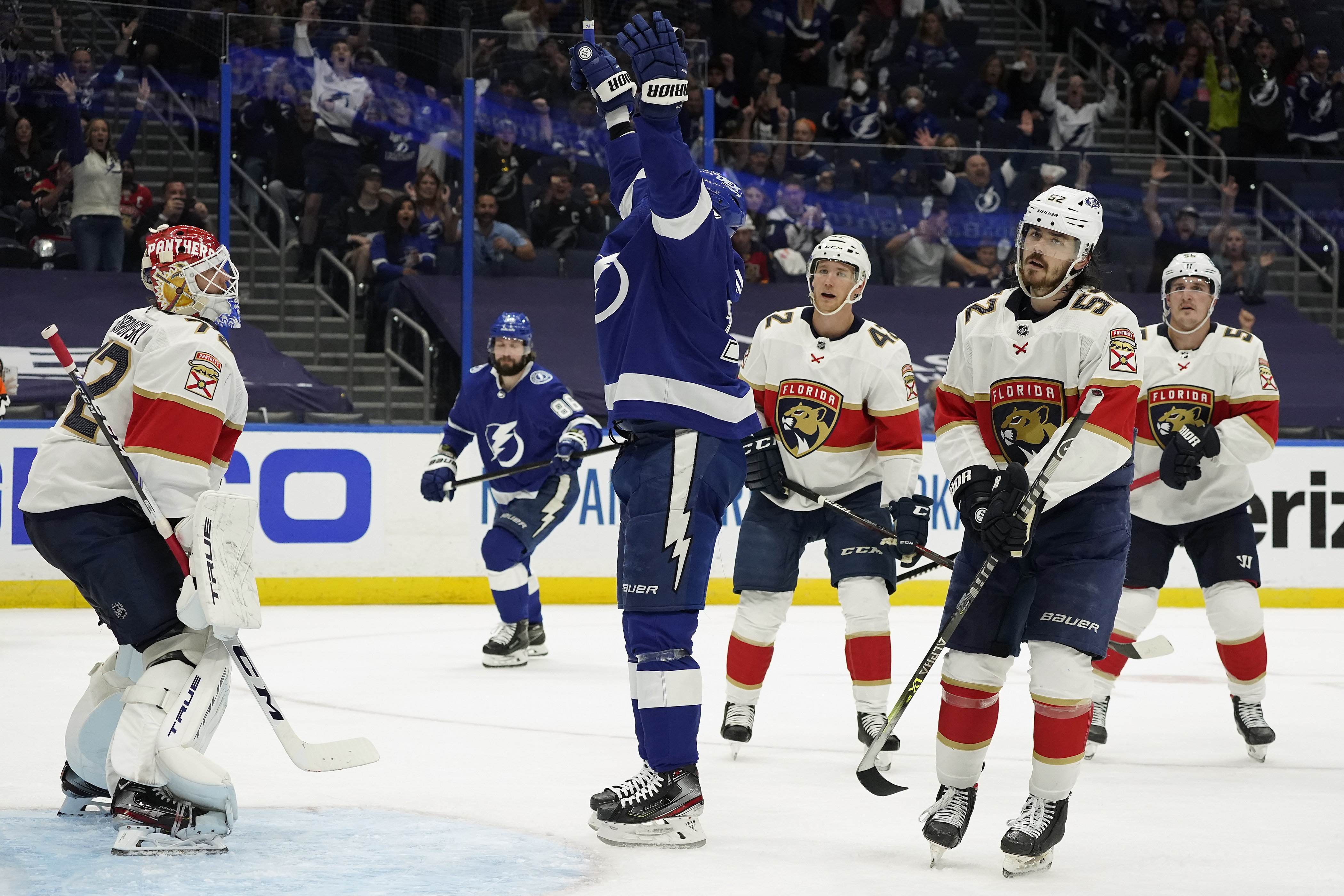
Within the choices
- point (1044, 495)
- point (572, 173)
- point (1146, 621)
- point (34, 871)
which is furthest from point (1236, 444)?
point (572, 173)

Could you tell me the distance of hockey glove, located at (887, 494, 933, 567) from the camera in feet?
12.9

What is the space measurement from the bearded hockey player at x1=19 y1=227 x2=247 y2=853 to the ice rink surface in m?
0.13

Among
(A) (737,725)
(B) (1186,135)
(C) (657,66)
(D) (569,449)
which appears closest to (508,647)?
(D) (569,449)

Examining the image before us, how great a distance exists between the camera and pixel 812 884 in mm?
2896

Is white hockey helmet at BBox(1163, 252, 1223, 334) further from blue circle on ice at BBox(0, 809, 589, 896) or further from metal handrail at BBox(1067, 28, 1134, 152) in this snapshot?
metal handrail at BBox(1067, 28, 1134, 152)

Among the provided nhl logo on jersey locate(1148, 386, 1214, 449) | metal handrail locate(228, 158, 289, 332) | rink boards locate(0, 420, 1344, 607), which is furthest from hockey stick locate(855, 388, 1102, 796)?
metal handrail locate(228, 158, 289, 332)

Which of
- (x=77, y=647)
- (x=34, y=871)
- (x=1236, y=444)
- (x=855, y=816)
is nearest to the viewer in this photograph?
(x=34, y=871)

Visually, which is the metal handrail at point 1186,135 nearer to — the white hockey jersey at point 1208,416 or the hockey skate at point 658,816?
the white hockey jersey at point 1208,416

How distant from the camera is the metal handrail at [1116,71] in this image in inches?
500

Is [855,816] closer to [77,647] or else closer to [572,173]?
[77,647]

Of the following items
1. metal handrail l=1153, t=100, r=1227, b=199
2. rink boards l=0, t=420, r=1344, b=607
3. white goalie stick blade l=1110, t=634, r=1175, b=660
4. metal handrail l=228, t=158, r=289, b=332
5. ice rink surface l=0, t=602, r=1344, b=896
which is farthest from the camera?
metal handrail l=1153, t=100, r=1227, b=199

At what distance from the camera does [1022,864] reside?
3002 millimetres

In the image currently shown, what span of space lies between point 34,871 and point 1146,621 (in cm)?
309

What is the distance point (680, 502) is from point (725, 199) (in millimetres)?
681
